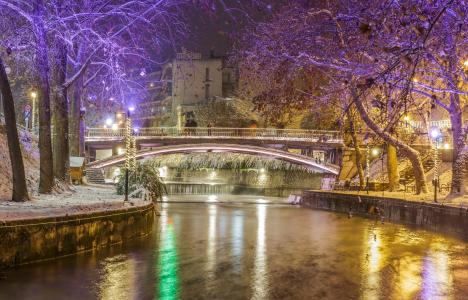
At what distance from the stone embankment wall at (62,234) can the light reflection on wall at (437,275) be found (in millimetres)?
8550

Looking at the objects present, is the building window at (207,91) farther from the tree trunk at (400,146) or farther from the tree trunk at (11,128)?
the tree trunk at (11,128)

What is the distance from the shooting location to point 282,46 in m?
24.3

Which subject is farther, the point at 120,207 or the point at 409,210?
the point at 409,210

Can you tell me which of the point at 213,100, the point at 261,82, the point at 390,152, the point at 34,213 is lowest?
the point at 34,213

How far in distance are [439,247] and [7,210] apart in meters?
13.1

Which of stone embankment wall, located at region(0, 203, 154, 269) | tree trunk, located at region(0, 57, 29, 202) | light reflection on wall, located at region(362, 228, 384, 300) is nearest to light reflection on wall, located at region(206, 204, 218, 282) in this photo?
stone embankment wall, located at region(0, 203, 154, 269)

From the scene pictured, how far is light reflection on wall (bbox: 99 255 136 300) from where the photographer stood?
34.9 feet

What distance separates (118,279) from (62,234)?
2.75m

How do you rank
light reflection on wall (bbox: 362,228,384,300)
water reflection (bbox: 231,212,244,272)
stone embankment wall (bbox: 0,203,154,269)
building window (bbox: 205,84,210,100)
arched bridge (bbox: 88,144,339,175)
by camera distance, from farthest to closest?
building window (bbox: 205,84,210,100), arched bridge (bbox: 88,144,339,175), water reflection (bbox: 231,212,244,272), stone embankment wall (bbox: 0,203,154,269), light reflection on wall (bbox: 362,228,384,300)

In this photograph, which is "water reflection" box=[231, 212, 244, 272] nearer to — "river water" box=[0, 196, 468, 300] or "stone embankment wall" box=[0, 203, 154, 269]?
"river water" box=[0, 196, 468, 300]

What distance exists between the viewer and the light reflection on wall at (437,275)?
1121 cm

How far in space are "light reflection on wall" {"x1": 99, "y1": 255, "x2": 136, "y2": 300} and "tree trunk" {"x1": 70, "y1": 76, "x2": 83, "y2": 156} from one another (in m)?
17.6

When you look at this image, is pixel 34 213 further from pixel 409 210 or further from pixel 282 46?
pixel 409 210

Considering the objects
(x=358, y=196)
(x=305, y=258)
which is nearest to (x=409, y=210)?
(x=358, y=196)
